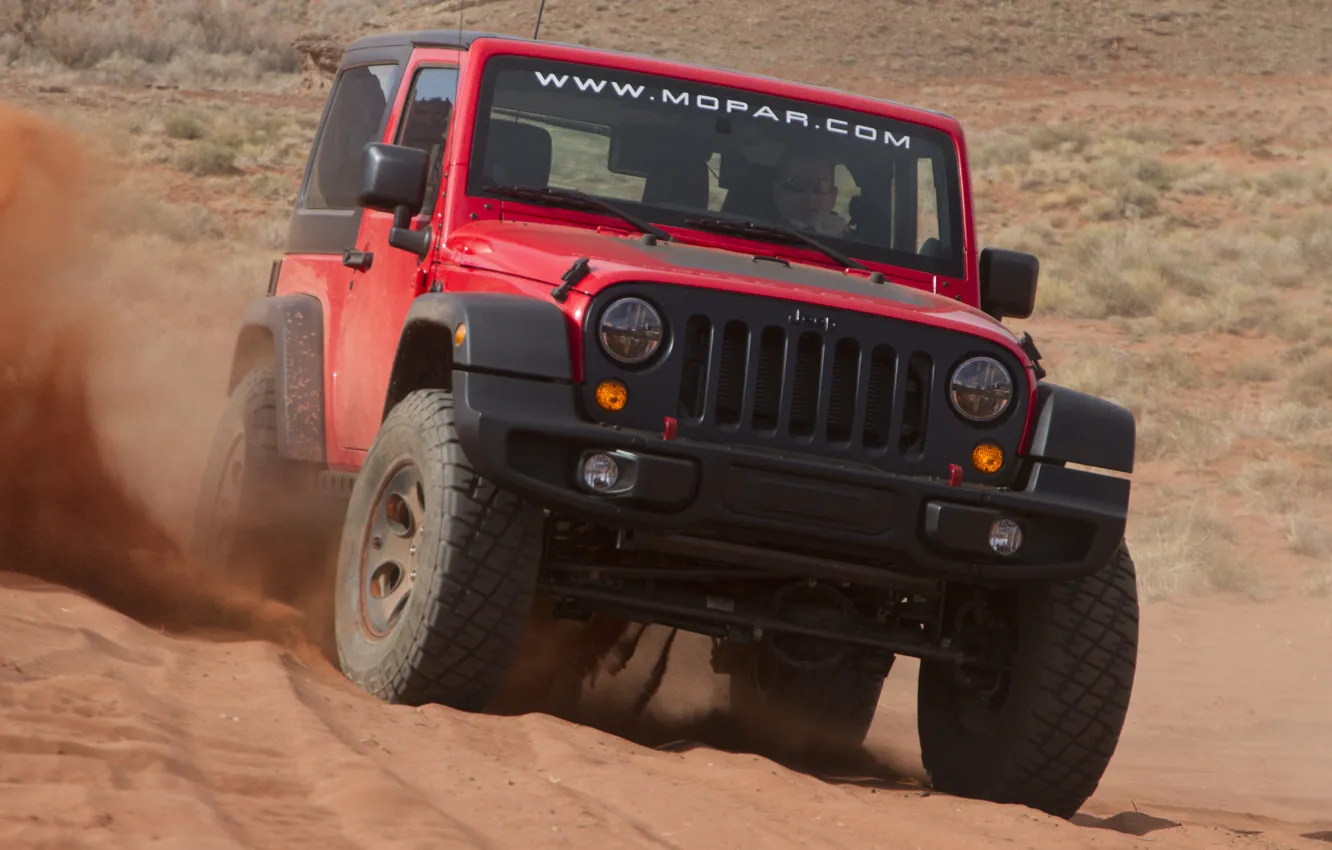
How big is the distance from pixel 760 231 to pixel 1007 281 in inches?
37.3

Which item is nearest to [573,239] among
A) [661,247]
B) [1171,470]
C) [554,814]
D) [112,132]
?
[661,247]

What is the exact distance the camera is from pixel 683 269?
4887mm

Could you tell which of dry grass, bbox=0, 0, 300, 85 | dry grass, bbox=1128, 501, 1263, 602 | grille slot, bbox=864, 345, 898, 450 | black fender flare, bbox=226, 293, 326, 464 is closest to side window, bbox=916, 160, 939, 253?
grille slot, bbox=864, 345, 898, 450

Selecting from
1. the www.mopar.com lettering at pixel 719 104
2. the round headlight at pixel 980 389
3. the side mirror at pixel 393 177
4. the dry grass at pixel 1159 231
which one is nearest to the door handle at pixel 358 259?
the side mirror at pixel 393 177

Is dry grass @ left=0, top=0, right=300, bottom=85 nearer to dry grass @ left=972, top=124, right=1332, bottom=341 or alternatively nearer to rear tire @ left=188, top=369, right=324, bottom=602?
dry grass @ left=972, top=124, right=1332, bottom=341

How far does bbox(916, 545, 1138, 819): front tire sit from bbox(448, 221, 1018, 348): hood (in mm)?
757

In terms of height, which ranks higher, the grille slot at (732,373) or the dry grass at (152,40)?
the dry grass at (152,40)

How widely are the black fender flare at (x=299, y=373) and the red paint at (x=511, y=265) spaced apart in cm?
4

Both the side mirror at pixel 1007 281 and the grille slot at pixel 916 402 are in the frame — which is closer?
the grille slot at pixel 916 402

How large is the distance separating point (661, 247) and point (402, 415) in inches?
35.3

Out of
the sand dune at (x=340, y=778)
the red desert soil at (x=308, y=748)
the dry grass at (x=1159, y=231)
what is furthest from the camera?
the dry grass at (x=1159, y=231)

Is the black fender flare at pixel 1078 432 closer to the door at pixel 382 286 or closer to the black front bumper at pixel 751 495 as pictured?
the black front bumper at pixel 751 495

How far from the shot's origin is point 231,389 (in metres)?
7.69

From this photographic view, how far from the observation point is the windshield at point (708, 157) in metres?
5.77
